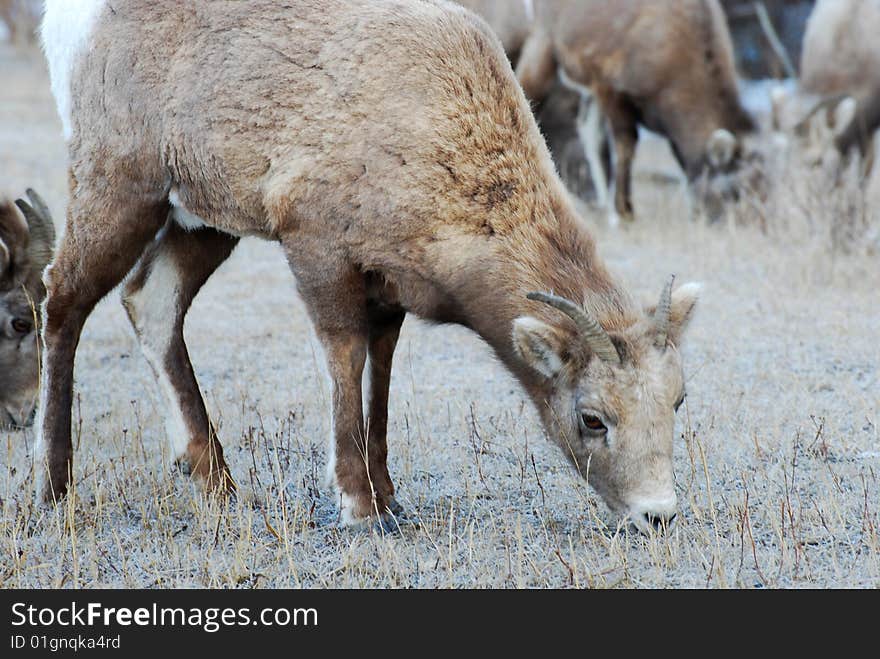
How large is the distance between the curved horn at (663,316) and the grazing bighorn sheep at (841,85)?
7362 mm

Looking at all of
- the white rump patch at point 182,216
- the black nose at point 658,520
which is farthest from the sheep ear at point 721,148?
the black nose at point 658,520

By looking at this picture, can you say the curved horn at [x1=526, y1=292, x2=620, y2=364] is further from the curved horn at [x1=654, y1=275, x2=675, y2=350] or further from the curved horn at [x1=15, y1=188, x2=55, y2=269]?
the curved horn at [x1=15, y1=188, x2=55, y2=269]

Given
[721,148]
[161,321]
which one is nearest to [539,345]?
[161,321]

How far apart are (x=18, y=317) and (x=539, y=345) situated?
3399 mm

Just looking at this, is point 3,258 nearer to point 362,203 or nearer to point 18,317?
point 18,317

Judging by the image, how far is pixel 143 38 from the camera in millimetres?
5176

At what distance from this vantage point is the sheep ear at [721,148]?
1163 cm

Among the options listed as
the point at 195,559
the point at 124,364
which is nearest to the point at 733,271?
the point at 124,364

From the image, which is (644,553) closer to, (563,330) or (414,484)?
(563,330)

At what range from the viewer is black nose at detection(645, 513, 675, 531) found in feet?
14.2

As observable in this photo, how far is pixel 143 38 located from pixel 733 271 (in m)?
6.00

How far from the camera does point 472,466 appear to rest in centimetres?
590

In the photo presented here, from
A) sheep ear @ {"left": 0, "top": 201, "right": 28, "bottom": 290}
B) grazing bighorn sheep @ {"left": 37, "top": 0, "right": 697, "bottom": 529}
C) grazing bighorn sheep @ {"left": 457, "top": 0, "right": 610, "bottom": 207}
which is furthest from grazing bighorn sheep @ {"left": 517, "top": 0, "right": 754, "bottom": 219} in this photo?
grazing bighorn sheep @ {"left": 37, "top": 0, "right": 697, "bottom": 529}

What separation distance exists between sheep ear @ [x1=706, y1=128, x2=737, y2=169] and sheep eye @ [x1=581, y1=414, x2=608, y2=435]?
305 inches
